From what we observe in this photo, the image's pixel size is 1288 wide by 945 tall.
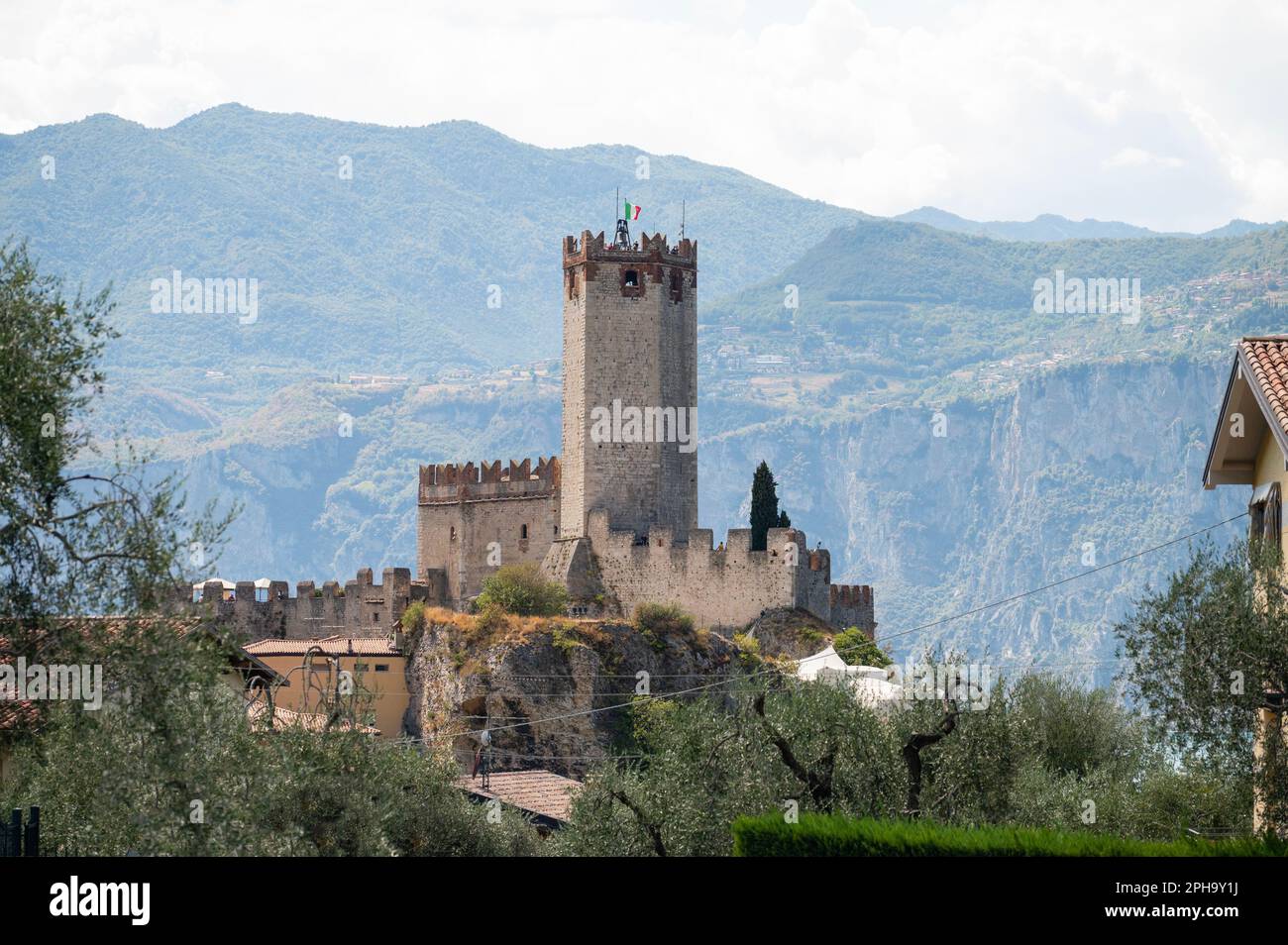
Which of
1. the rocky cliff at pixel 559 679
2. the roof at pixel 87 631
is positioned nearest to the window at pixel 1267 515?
the roof at pixel 87 631

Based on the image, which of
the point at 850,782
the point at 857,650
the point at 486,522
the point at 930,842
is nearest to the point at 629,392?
the point at 486,522

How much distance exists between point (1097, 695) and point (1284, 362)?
26.0 metres

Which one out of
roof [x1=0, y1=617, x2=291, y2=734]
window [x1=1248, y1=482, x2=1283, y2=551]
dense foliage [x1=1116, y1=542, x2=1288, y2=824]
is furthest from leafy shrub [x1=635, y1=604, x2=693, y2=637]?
dense foliage [x1=1116, y1=542, x2=1288, y2=824]

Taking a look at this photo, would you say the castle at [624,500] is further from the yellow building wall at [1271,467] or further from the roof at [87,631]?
the roof at [87,631]

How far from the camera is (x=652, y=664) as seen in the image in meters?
68.2

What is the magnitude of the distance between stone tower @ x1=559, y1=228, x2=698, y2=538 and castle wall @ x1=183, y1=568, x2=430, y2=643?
703 cm

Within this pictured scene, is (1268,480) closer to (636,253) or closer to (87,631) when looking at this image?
(87,631)

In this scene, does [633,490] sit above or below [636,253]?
below

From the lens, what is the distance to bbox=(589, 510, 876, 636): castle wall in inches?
2803

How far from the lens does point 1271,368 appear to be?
1116 inches

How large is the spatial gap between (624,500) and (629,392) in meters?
3.70

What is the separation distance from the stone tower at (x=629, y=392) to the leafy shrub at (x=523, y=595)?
8.19ft

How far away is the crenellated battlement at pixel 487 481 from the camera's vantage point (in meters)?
76.1
